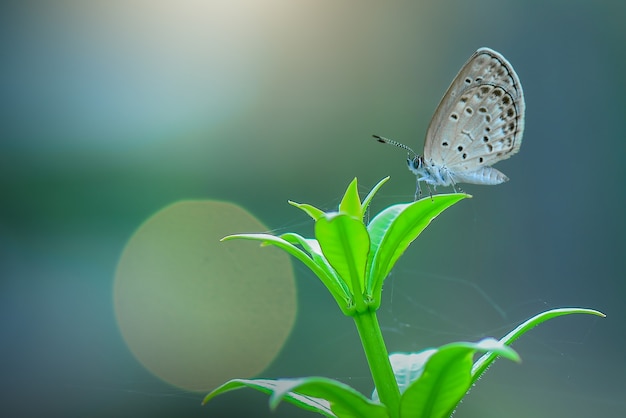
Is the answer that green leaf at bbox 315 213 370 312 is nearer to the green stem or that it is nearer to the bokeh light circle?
the green stem

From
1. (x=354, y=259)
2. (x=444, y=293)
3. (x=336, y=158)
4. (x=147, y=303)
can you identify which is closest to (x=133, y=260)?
(x=147, y=303)

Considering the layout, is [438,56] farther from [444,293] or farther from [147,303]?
[147,303]

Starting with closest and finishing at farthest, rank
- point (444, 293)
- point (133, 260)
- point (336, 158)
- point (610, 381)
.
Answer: point (610, 381) < point (133, 260) < point (444, 293) < point (336, 158)

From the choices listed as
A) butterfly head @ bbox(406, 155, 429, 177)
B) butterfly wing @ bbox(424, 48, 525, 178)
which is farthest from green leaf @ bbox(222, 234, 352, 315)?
butterfly head @ bbox(406, 155, 429, 177)

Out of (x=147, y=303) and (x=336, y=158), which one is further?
(x=336, y=158)

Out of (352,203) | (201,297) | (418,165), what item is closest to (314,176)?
(201,297)
